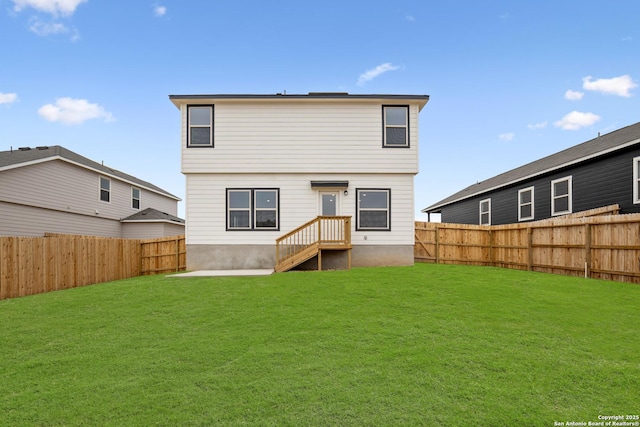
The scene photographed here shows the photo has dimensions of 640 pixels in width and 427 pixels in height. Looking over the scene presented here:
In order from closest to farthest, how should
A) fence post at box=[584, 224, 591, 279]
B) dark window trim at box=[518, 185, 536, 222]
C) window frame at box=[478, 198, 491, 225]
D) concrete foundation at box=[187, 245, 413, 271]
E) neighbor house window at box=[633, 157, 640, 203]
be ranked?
fence post at box=[584, 224, 591, 279] < neighbor house window at box=[633, 157, 640, 203] < concrete foundation at box=[187, 245, 413, 271] < dark window trim at box=[518, 185, 536, 222] < window frame at box=[478, 198, 491, 225]

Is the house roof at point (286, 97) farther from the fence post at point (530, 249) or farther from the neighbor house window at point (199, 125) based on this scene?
the fence post at point (530, 249)


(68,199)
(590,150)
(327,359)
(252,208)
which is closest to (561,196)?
(590,150)

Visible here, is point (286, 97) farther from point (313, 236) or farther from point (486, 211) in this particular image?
point (486, 211)

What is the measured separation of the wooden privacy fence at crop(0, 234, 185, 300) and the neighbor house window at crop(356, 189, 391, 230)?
906cm

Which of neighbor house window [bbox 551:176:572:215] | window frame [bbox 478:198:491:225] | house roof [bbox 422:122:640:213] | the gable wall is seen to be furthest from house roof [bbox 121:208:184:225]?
neighbor house window [bbox 551:176:572:215]

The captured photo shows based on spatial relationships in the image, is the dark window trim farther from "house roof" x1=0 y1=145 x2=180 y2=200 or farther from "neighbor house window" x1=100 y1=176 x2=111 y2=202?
"neighbor house window" x1=100 y1=176 x2=111 y2=202

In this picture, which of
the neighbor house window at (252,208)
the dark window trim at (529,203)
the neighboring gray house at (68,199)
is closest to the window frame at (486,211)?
the dark window trim at (529,203)

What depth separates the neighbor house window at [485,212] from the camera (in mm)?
23203

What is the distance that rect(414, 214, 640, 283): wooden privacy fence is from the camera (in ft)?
33.0

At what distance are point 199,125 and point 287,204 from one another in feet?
16.8

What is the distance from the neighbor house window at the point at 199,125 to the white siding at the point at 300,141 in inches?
8.9

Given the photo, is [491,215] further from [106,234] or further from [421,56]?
[106,234]

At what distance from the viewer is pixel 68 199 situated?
1842 centimetres

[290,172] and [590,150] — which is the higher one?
[590,150]
